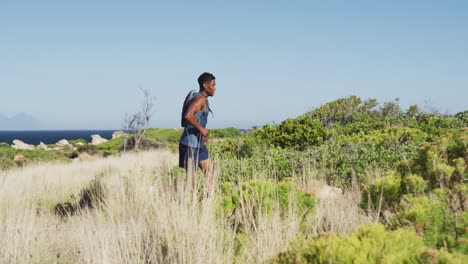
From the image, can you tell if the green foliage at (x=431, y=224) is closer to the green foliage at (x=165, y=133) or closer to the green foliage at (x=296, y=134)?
the green foliage at (x=296, y=134)

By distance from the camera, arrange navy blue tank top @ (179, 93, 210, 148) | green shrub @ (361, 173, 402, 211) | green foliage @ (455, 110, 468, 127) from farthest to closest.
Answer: green foliage @ (455, 110, 468, 127)
navy blue tank top @ (179, 93, 210, 148)
green shrub @ (361, 173, 402, 211)

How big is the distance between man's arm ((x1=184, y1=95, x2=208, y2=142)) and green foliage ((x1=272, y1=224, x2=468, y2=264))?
4315mm

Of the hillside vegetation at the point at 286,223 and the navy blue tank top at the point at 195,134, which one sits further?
the navy blue tank top at the point at 195,134

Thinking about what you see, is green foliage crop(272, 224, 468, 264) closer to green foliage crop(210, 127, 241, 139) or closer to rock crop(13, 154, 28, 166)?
rock crop(13, 154, 28, 166)

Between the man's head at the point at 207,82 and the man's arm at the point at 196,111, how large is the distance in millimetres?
176

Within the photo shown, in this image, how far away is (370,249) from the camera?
83.1 inches

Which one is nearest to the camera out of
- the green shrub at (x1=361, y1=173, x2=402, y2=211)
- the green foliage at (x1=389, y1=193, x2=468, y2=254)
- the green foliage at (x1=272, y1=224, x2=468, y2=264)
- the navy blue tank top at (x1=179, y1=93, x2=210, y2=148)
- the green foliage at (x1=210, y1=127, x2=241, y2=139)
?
the green foliage at (x1=272, y1=224, x2=468, y2=264)

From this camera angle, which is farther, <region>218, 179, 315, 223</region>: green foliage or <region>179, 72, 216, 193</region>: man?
<region>179, 72, 216, 193</region>: man

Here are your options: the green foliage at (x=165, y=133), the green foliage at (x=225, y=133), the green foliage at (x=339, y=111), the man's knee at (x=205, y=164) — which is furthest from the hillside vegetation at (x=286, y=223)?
the green foliage at (x=165, y=133)

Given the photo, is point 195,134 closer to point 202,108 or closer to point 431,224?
point 202,108

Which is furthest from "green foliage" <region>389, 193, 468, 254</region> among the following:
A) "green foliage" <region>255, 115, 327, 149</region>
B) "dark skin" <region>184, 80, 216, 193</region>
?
"green foliage" <region>255, 115, 327, 149</region>

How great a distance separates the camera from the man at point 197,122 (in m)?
6.59

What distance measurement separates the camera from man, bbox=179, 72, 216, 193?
21.6ft

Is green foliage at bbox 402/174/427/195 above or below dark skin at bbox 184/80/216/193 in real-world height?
below
